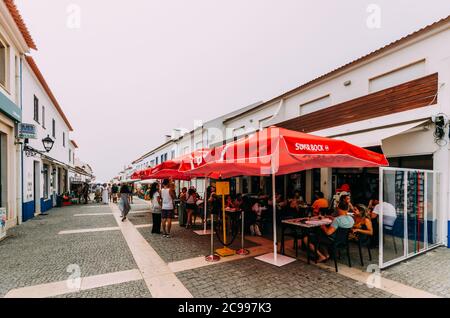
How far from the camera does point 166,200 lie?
7688 millimetres

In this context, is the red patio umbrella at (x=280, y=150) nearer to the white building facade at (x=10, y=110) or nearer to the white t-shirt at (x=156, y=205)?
the white t-shirt at (x=156, y=205)

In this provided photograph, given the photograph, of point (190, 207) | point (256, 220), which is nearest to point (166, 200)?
point (190, 207)

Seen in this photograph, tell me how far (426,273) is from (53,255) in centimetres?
825

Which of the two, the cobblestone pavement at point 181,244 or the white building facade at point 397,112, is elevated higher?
the white building facade at point 397,112

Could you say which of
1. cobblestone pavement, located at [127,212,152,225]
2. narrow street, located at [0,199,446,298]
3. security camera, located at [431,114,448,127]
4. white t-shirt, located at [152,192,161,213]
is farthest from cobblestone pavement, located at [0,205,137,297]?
security camera, located at [431,114,448,127]

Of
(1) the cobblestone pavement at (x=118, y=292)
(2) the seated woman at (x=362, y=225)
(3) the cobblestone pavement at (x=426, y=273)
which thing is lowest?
(3) the cobblestone pavement at (x=426, y=273)

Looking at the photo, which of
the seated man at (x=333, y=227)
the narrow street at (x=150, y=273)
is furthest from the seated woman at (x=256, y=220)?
the seated man at (x=333, y=227)

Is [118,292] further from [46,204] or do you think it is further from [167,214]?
[46,204]

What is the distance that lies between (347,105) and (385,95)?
1.44 m

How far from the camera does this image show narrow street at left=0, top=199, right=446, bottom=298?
3.84 m

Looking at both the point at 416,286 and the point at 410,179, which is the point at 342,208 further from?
the point at 410,179

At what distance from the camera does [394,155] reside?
766cm

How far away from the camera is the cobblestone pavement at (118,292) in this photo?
3699 millimetres
